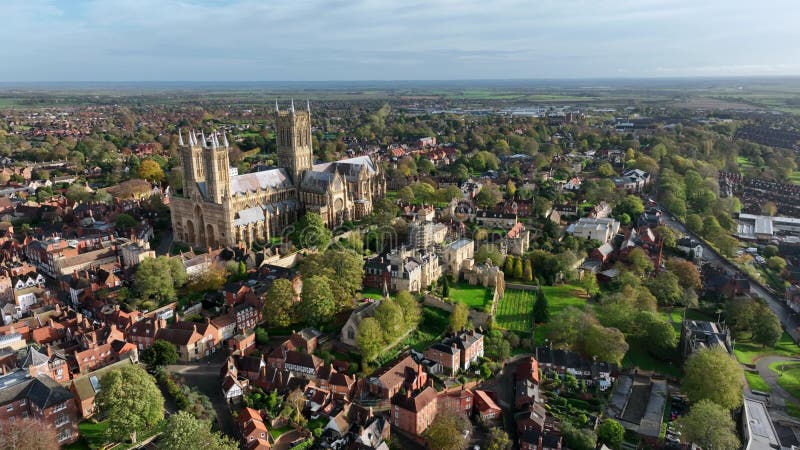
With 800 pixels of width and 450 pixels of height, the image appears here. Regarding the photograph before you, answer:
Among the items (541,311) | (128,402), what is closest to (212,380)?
(128,402)

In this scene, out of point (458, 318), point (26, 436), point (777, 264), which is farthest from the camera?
point (777, 264)

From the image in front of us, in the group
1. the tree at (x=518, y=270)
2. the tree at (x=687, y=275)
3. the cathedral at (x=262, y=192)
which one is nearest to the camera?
the tree at (x=687, y=275)

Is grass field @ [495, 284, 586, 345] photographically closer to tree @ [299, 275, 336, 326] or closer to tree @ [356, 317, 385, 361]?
tree @ [356, 317, 385, 361]

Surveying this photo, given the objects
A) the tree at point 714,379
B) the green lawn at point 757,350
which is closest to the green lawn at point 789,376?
the green lawn at point 757,350

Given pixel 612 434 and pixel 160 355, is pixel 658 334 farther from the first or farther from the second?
pixel 160 355

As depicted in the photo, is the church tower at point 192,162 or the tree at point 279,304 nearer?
the tree at point 279,304

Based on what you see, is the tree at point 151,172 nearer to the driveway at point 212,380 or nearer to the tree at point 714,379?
the driveway at point 212,380

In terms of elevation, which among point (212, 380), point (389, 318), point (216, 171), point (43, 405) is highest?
point (216, 171)
